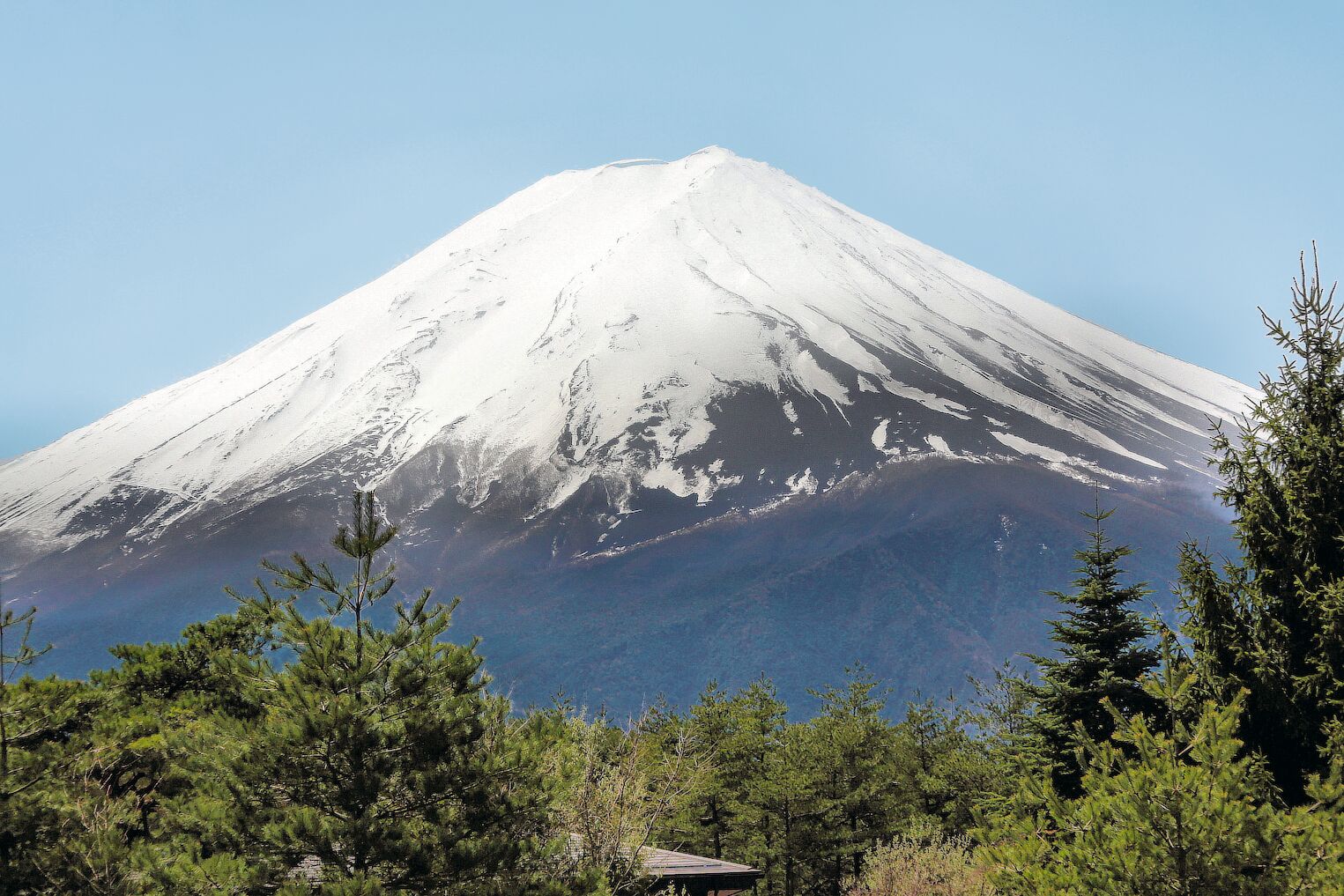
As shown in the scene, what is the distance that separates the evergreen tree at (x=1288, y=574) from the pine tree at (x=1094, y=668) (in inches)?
225

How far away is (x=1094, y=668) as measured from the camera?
15992mm

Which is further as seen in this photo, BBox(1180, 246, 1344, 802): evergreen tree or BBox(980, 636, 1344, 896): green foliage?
BBox(1180, 246, 1344, 802): evergreen tree

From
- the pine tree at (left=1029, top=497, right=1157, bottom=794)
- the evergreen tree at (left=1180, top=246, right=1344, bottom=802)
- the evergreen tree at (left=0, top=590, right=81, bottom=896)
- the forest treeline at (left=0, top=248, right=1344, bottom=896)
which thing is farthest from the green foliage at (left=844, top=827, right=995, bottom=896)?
the evergreen tree at (left=0, top=590, right=81, bottom=896)

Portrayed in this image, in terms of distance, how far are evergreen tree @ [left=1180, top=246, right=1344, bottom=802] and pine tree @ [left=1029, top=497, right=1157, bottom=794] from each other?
18.8 feet

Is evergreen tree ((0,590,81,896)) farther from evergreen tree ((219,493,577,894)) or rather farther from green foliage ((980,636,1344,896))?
green foliage ((980,636,1344,896))

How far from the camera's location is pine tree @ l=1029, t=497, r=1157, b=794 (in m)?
15.5

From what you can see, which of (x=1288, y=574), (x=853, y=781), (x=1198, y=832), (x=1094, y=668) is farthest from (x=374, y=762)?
(x=853, y=781)

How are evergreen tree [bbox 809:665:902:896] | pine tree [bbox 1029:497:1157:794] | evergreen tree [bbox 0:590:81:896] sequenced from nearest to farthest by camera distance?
evergreen tree [bbox 0:590:81:896] → pine tree [bbox 1029:497:1157:794] → evergreen tree [bbox 809:665:902:896]

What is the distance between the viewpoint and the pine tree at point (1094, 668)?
1548cm

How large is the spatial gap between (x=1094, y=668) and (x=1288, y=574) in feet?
23.3

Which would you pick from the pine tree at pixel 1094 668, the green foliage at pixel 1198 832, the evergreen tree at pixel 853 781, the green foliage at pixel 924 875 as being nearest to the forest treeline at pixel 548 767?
the green foliage at pixel 1198 832

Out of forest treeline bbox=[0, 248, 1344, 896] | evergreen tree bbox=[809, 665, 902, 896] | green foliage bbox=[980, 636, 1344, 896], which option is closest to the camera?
green foliage bbox=[980, 636, 1344, 896]

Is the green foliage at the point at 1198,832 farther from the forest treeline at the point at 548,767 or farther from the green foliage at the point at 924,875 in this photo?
the green foliage at the point at 924,875

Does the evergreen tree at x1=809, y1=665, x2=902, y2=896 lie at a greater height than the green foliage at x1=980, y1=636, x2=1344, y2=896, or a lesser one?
lesser
